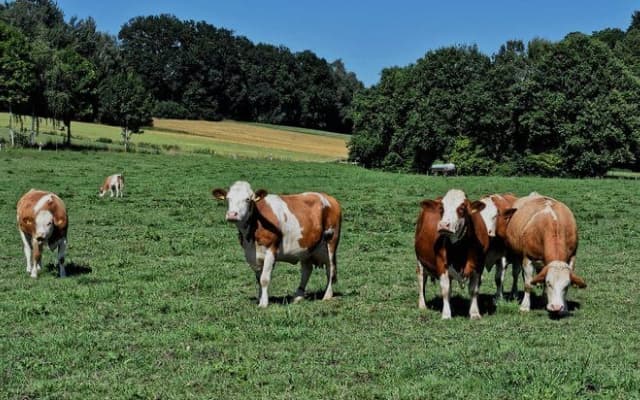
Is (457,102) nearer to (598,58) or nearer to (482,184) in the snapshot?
(598,58)

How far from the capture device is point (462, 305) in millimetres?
12812

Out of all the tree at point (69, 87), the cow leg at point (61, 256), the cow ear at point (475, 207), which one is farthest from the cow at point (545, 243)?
the tree at point (69, 87)

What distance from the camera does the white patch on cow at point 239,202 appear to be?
461 inches

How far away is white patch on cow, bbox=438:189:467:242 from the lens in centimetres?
1084

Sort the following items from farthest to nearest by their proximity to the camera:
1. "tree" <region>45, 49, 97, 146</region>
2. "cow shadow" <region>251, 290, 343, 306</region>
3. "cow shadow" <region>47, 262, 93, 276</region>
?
"tree" <region>45, 49, 97, 146</region>, "cow shadow" <region>47, 262, 93, 276</region>, "cow shadow" <region>251, 290, 343, 306</region>

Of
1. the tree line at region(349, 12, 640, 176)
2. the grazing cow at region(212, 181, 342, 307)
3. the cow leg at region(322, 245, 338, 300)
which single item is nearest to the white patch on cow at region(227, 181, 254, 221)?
the grazing cow at region(212, 181, 342, 307)

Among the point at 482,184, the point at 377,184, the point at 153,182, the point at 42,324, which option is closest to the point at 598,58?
the point at 482,184

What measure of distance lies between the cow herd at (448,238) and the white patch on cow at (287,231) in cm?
2

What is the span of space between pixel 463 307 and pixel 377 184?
31.6m

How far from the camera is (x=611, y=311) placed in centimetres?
1209

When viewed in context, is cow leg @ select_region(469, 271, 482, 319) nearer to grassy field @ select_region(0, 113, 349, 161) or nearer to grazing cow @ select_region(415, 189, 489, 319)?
grazing cow @ select_region(415, 189, 489, 319)

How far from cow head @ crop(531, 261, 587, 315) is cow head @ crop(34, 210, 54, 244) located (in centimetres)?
1013

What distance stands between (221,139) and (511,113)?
42248 millimetres

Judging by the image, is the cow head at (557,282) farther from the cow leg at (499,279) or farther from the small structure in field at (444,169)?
the small structure in field at (444,169)
